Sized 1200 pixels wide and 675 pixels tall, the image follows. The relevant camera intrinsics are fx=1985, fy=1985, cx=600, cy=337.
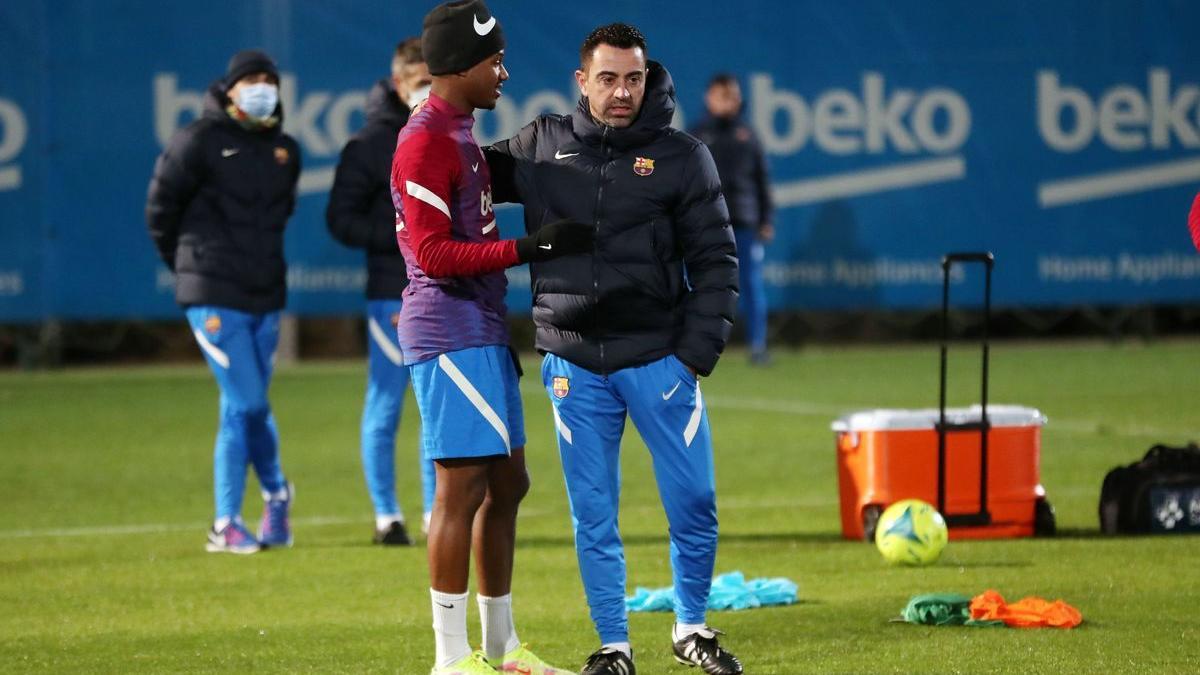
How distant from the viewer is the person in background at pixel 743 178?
720 inches

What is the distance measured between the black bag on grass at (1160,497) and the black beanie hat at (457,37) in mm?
4563

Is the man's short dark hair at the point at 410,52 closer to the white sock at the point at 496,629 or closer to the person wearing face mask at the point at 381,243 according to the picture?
the person wearing face mask at the point at 381,243

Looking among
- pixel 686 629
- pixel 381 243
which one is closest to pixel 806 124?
pixel 381 243

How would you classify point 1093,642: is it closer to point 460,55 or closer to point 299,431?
point 460,55

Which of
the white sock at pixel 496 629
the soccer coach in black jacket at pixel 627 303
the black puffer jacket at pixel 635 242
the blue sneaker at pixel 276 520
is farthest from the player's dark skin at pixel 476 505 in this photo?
the blue sneaker at pixel 276 520

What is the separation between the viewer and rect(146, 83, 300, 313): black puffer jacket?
948 cm

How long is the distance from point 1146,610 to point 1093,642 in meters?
0.67

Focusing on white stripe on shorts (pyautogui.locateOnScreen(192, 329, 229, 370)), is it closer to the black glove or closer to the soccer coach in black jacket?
the soccer coach in black jacket

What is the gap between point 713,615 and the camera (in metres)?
7.68

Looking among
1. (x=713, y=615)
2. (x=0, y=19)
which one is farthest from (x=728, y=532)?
(x=0, y=19)

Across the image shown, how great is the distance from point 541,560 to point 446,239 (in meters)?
3.40

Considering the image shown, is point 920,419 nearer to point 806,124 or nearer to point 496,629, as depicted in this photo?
point 496,629

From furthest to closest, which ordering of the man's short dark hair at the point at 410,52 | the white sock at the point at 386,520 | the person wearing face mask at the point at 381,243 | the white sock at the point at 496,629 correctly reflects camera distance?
the white sock at the point at 386,520 → the person wearing face mask at the point at 381,243 → the man's short dark hair at the point at 410,52 → the white sock at the point at 496,629

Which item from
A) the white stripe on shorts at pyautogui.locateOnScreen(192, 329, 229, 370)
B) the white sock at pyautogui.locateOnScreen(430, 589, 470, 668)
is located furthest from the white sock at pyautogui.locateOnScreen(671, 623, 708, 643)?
the white stripe on shorts at pyautogui.locateOnScreen(192, 329, 229, 370)
